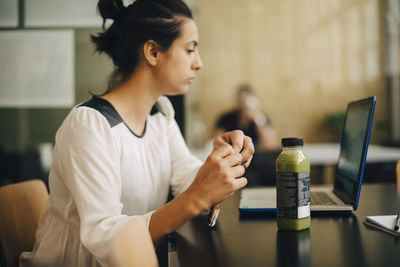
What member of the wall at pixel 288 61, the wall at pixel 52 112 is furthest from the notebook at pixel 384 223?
the wall at pixel 288 61

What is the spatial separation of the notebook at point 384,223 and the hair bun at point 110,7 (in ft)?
2.85

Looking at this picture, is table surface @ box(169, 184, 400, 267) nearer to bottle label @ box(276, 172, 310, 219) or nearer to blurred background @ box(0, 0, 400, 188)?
bottle label @ box(276, 172, 310, 219)

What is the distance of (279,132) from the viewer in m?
5.47

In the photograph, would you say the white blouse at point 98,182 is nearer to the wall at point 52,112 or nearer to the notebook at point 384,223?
the notebook at point 384,223

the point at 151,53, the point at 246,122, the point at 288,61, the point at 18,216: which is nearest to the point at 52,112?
the point at 18,216

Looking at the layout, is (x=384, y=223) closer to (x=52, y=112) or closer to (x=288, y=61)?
(x=52, y=112)

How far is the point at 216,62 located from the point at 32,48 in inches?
156

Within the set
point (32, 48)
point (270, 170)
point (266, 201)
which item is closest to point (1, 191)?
point (266, 201)

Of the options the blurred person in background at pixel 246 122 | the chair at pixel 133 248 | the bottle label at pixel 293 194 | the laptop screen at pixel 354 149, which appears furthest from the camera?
the blurred person in background at pixel 246 122

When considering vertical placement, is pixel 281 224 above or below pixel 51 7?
below

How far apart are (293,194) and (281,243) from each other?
3.8 inches

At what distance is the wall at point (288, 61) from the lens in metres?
5.45

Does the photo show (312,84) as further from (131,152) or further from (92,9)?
(131,152)

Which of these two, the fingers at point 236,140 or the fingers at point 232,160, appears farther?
the fingers at point 236,140
